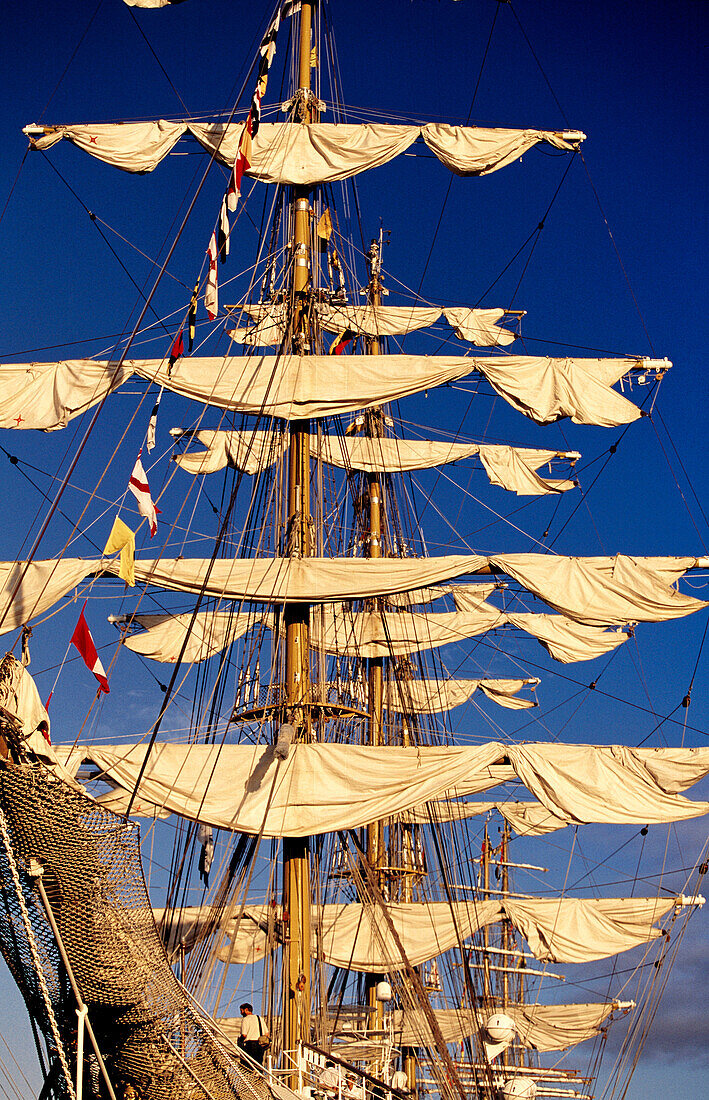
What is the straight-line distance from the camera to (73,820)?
1469cm

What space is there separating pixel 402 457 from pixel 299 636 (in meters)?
12.8

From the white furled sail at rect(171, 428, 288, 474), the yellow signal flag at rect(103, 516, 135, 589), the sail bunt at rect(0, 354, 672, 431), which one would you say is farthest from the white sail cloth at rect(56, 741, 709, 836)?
the white furled sail at rect(171, 428, 288, 474)

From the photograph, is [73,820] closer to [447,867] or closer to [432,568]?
[432,568]

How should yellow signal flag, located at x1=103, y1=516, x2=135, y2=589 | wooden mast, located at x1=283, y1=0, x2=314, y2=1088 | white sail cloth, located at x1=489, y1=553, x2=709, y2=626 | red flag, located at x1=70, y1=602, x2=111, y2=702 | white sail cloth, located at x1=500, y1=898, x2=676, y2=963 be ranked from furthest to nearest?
white sail cloth, located at x1=500, y1=898, x2=676, y2=963 < white sail cloth, located at x1=489, y1=553, x2=709, y2=626 < wooden mast, located at x1=283, y1=0, x2=314, y2=1088 < red flag, located at x1=70, y1=602, x2=111, y2=702 < yellow signal flag, located at x1=103, y1=516, x2=135, y2=589

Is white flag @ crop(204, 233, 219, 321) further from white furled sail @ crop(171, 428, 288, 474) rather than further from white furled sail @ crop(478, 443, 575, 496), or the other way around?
white furled sail @ crop(478, 443, 575, 496)

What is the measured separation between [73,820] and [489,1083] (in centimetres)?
1273

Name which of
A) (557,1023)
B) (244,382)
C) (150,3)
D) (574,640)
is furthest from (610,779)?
(557,1023)

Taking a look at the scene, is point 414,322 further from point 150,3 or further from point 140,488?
point 140,488

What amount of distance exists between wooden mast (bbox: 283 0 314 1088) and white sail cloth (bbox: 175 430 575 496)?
7005 mm

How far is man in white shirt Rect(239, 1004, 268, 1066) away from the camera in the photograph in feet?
61.3

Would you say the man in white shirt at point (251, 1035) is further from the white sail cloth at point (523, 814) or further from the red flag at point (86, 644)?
the white sail cloth at point (523, 814)

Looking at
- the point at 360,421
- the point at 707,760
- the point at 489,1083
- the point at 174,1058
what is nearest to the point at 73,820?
the point at 174,1058

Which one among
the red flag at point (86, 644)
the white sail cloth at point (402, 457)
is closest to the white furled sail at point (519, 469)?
the white sail cloth at point (402, 457)

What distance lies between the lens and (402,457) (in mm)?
36531
